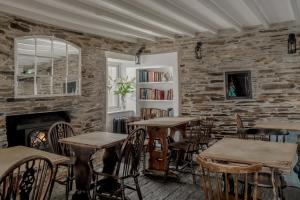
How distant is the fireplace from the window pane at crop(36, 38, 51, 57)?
98cm

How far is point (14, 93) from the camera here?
3795mm

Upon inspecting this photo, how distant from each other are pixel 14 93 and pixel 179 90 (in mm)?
3278

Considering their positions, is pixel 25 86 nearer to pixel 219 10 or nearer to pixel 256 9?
pixel 219 10

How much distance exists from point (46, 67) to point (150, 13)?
75.6 inches

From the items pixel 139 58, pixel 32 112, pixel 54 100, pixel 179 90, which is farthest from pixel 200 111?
pixel 32 112

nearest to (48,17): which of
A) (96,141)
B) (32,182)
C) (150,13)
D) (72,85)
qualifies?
(72,85)

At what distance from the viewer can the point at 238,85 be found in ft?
17.1

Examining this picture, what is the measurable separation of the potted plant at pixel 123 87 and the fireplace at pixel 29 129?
2.30 metres

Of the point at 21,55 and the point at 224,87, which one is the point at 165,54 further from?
the point at 21,55

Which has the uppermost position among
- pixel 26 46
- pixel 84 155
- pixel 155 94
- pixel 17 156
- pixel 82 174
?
pixel 26 46

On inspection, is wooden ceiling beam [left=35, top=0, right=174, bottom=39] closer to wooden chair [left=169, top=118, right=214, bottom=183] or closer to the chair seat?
wooden chair [left=169, top=118, right=214, bottom=183]

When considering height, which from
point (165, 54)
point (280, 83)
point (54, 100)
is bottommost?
point (54, 100)

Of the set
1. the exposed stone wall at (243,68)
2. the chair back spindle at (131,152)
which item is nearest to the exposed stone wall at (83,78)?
the exposed stone wall at (243,68)

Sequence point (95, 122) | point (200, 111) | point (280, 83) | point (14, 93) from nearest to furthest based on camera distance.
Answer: point (14, 93) → point (280, 83) → point (95, 122) → point (200, 111)
